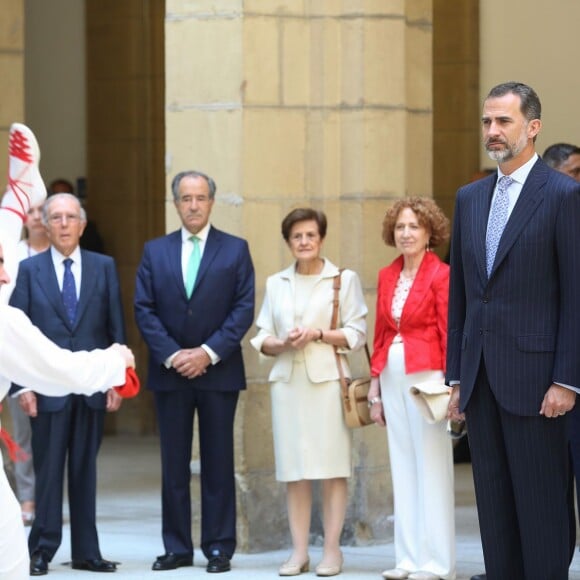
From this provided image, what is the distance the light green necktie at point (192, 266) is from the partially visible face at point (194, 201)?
0.08 meters

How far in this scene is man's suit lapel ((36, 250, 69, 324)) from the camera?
→ 357 inches

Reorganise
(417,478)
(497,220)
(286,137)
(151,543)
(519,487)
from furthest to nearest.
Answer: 1. (151,543)
2. (286,137)
3. (417,478)
4. (497,220)
5. (519,487)

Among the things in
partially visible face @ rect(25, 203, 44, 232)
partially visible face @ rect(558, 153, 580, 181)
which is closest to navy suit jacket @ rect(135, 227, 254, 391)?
partially visible face @ rect(25, 203, 44, 232)

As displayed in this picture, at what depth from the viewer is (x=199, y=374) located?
8.88m

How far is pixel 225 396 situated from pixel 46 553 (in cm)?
117

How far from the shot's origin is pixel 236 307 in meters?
8.98

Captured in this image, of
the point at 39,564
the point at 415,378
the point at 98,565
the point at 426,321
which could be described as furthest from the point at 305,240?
the point at 39,564

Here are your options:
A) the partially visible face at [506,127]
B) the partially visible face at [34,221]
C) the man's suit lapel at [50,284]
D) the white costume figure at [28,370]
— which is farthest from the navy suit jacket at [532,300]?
the partially visible face at [34,221]

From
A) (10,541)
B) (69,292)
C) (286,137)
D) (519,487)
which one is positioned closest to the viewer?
(10,541)

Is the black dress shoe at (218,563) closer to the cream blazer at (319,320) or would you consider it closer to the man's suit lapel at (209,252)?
the cream blazer at (319,320)

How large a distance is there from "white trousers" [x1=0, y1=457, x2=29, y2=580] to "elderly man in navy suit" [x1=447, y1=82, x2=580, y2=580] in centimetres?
162

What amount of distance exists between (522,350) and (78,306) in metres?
3.32

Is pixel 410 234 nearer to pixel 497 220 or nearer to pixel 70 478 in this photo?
pixel 497 220

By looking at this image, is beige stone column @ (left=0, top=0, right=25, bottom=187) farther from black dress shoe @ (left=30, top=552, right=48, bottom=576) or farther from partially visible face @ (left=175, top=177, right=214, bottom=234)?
black dress shoe @ (left=30, top=552, right=48, bottom=576)
